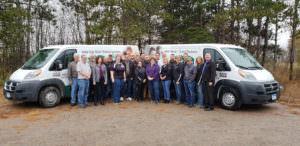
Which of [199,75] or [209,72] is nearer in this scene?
[209,72]

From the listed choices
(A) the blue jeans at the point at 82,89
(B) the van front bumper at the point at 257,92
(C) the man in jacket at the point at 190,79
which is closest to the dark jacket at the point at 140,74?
(C) the man in jacket at the point at 190,79

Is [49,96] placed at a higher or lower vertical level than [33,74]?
lower

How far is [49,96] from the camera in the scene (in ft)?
24.1

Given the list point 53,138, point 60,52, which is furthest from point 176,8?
point 53,138

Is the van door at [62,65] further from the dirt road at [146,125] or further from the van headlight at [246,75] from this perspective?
the van headlight at [246,75]

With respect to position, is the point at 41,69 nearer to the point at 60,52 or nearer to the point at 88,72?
the point at 60,52

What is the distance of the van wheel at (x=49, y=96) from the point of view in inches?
283

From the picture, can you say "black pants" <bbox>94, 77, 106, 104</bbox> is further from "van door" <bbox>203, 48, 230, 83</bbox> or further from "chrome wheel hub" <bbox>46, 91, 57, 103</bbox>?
"van door" <bbox>203, 48, 230, 83</bbox>

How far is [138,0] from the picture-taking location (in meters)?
17.4

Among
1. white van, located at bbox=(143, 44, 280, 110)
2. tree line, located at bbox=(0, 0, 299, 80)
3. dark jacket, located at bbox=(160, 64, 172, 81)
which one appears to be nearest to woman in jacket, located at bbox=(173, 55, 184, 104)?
dark jacket, located at bbox=(160, 64, 172, 81)

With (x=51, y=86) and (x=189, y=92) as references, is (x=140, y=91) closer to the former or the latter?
(x=189, y=92)

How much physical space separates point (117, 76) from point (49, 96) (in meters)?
2.40

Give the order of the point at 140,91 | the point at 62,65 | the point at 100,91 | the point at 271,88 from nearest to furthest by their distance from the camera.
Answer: the point at 271,88 → the point at 62,65 → the point at 100,91 → the point at 140,91

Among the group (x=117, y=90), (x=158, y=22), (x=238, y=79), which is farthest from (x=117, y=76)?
(x=158, y=22)
